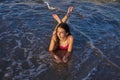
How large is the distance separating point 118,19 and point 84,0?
2437 millimetres

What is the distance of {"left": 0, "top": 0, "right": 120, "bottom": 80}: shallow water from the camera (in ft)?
23.7

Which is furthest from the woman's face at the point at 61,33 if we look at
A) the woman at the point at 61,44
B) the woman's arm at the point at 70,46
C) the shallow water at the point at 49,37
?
the shallow water at the point at 49,37

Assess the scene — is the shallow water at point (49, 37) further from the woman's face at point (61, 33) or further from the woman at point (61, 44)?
the woman's face at point (61, 33)

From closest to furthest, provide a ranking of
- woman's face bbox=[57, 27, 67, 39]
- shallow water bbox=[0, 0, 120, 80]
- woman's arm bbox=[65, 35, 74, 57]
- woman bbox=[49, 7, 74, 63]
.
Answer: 1. shallow water bbox=[0, 0, 120, 80]
2. woman's face bbox=[57, 27, 67, 39]
3. woman bbox=[49, 7, 74, 63]
4. woman's arm bbox=[65, 35, 74, 57]

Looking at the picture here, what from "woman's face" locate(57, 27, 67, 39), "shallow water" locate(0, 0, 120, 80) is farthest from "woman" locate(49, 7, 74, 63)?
"shallow water" locate(0, 0, 120, 80)

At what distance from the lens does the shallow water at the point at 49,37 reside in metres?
7.23

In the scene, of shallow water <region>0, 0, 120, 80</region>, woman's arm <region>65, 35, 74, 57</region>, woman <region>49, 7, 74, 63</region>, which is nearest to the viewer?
shallow water <region>0, 0, 120, 80</region>

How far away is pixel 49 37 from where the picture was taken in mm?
9047

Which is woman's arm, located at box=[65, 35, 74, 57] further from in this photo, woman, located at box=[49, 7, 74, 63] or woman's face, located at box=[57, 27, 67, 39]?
woman's face, located at box=[57, 27, 67, 39]

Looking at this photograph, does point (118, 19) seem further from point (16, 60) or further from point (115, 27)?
point (16, 60)

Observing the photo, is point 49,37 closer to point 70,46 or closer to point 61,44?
point 61,44

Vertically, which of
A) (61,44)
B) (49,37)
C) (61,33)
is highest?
(61,33)

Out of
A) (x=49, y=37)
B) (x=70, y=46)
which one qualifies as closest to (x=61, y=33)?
(x=70, y=46)

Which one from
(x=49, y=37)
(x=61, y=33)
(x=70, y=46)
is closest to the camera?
(x=61, y=33)
